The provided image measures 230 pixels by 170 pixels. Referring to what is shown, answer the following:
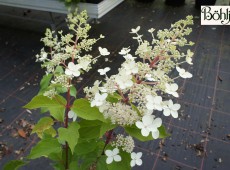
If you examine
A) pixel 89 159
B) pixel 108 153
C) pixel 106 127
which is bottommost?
pixel 89 159

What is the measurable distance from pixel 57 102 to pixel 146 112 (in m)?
0.31

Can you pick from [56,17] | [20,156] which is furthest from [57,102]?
[56,17]

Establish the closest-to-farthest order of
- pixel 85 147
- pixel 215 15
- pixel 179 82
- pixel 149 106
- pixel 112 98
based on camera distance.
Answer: pixel 149 106 < pixel 112 98 < pixel 85 147 < pixel 179 82 < pixel 215 15

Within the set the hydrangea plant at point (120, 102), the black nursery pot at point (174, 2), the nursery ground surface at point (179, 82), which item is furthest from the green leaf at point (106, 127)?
the black nursery pot at point (174, 2)

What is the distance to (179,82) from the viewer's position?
3.25 m

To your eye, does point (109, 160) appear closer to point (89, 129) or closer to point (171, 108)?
point (89, 129)

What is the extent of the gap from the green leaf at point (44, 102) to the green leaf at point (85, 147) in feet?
A: 0.56

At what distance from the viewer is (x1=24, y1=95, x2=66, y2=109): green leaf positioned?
0.84m

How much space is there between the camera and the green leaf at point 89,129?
894mm

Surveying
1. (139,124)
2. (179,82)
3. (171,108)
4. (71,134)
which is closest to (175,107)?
(171,108)

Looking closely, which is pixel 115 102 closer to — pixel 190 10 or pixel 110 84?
pixel 110 84

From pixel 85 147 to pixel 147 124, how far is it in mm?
299

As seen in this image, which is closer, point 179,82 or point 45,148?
point 45,148

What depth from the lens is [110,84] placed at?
0.82 meters
